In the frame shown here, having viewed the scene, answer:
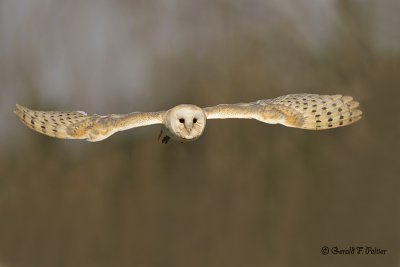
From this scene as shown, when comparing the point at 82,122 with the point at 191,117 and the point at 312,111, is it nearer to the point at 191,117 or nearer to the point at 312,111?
the point at 191,117

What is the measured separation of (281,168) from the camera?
987 inches

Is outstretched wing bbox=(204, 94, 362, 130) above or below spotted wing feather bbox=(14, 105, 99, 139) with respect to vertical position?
above

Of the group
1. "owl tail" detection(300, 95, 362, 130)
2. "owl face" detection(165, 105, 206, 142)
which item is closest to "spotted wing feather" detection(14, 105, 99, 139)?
"owl face" detection(165, 105, 206, 142)

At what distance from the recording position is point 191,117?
386 inches

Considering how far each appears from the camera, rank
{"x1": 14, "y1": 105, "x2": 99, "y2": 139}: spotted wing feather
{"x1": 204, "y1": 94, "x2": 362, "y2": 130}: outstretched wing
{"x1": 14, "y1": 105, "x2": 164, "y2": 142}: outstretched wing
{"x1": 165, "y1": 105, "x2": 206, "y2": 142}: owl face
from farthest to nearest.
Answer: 1. {"x1": 204, "y1": 94, "x2": 362, "y2": 130}: outstretched wing
2. {"x1": 14, "y1": 105, "x2": 99, "y2": 139}: spotted wing feather
3. {"x1": 14, "y1": 105, "x2": 164, "y2": 142}: outstretched wing
4. {"x1": 165, "y1": 105, "x2": 206, "y2": 142}: owl face

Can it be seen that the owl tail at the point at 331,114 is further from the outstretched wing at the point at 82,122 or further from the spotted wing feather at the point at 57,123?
the spotted wing feather at the point at 57,123

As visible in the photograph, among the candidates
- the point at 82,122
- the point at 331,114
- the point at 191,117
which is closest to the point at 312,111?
the point at 331,114

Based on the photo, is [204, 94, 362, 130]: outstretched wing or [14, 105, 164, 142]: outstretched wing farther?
[204, 94, 362, 130]: outstretched wing

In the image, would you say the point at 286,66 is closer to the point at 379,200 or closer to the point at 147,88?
the point at 147,88

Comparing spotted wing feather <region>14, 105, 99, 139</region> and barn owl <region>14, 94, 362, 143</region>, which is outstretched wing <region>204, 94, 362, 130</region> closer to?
barn owl <region>14, 94, 362, 143</region>

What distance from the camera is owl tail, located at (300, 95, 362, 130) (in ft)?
35.4

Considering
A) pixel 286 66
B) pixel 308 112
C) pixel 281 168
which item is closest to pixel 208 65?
pixel 286 66

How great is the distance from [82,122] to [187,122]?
5.22ft

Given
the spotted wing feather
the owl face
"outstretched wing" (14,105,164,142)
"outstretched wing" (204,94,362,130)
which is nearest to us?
the owl face
